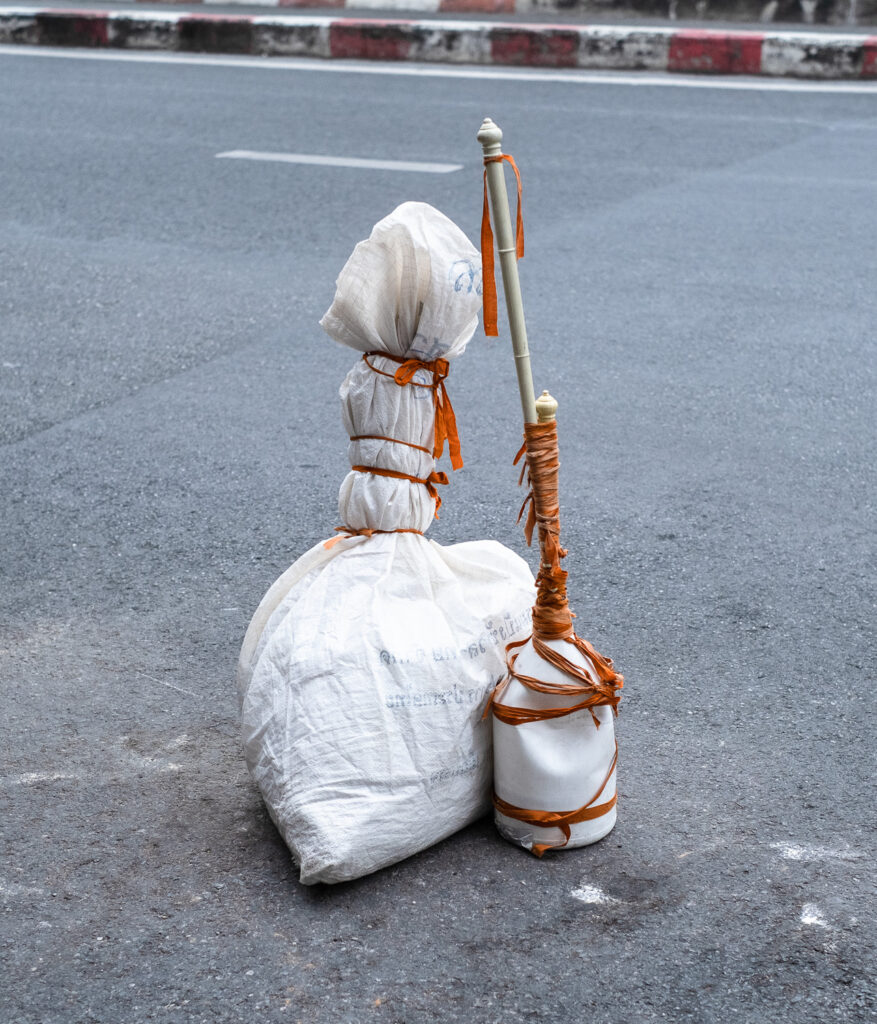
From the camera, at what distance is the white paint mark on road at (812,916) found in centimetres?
237

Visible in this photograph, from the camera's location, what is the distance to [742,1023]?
→ 7.06 ft

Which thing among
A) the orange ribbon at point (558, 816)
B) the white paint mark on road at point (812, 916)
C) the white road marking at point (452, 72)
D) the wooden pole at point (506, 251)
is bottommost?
the white paint mark on road at point (812, 916)

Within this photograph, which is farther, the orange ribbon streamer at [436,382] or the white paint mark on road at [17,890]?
the orange ribbon streamer at [436,382]

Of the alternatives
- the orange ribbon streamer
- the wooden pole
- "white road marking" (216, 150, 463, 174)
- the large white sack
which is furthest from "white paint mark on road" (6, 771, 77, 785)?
"white road marking" (216, 150, 463, 174)

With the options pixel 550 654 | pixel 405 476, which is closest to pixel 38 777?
pixel 405 476

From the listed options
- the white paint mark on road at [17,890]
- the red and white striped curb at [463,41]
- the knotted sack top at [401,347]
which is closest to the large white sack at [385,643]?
the knotted sack top at [401,347]

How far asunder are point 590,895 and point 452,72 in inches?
405

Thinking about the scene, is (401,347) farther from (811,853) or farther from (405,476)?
(811,853)

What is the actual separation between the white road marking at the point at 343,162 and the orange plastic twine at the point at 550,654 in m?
5.73

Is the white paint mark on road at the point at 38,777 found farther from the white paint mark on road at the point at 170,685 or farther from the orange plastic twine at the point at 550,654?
the orange plastic twine at the point at 550,654

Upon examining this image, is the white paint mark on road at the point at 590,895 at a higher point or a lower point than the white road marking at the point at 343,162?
lower

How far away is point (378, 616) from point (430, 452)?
341 mm

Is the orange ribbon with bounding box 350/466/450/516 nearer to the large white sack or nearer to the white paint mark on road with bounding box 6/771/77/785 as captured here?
the large white sack

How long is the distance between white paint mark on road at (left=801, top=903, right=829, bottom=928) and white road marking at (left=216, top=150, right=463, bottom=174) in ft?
20.2
